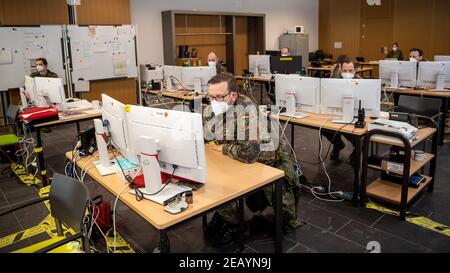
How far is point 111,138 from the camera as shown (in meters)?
2.43

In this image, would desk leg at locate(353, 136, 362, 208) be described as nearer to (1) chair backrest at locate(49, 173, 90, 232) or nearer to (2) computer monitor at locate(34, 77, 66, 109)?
(1) chair backrest at locate(49, 173, 90, 232)

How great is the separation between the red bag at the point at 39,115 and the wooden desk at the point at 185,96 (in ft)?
5.84

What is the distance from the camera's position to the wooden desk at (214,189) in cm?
177

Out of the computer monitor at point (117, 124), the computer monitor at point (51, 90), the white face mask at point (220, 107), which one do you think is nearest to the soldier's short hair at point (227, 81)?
the white face mask at point (220, 107)

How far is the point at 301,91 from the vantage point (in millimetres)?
3785

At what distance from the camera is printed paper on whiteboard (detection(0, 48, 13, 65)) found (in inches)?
244

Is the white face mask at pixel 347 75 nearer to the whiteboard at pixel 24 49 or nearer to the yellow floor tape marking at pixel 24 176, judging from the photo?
the yellow floor tape marking at pixel 24 176

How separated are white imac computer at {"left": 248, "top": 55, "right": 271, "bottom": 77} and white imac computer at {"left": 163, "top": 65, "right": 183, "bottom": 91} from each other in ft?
6.97

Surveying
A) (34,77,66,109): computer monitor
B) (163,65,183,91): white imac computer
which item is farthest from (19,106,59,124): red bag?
(163,65,183,91): white imac computer

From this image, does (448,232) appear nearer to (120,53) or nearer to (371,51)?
(120,53)

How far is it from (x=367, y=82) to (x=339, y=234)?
1.41 m

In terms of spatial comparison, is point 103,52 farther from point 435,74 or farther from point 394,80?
point 435,74

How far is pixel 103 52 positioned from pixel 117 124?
18.3 ft
